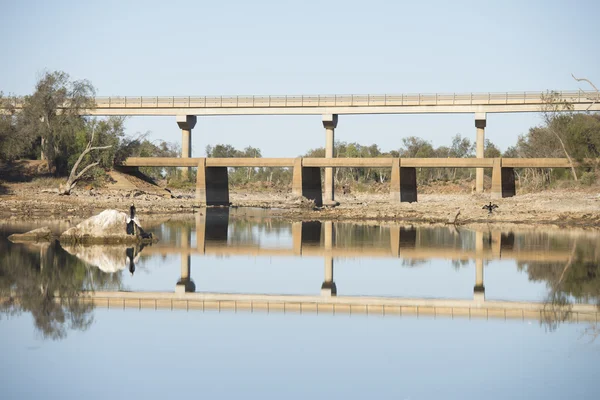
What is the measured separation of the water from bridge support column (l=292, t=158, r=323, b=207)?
1527 inches

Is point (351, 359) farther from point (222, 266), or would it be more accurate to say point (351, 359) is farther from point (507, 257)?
point (507, 257)

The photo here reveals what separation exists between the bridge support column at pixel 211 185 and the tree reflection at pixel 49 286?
42878 mm

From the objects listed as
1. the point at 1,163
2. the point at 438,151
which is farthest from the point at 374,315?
the point at 438,151

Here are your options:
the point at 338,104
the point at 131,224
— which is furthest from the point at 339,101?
the point at 131,224

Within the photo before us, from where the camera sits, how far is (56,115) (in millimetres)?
73500

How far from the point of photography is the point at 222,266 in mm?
26297

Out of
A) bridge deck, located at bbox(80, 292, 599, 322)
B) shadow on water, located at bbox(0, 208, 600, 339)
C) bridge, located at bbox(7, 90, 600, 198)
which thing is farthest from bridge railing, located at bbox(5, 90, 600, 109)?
bridge deck, located at bbox(80, 292, 599, 322)

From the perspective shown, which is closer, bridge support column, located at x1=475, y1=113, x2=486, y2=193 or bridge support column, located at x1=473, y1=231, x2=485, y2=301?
bridge support column, located at x1=473, y1=231, x2=485, y2=301

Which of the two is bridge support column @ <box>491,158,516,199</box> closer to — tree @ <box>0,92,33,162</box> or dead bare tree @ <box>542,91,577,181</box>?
dead bare tree @ <box>542,91,577,181</box>

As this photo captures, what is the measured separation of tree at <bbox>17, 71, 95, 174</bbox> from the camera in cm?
7225

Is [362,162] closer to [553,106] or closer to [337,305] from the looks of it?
[553,106]

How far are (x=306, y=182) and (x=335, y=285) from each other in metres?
49.9

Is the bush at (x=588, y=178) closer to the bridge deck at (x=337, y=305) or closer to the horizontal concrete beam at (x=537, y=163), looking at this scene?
the horizontal concrete beam at (x=537, y=163)

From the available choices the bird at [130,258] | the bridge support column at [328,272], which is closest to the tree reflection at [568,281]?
the bridge support column at [328,272]
